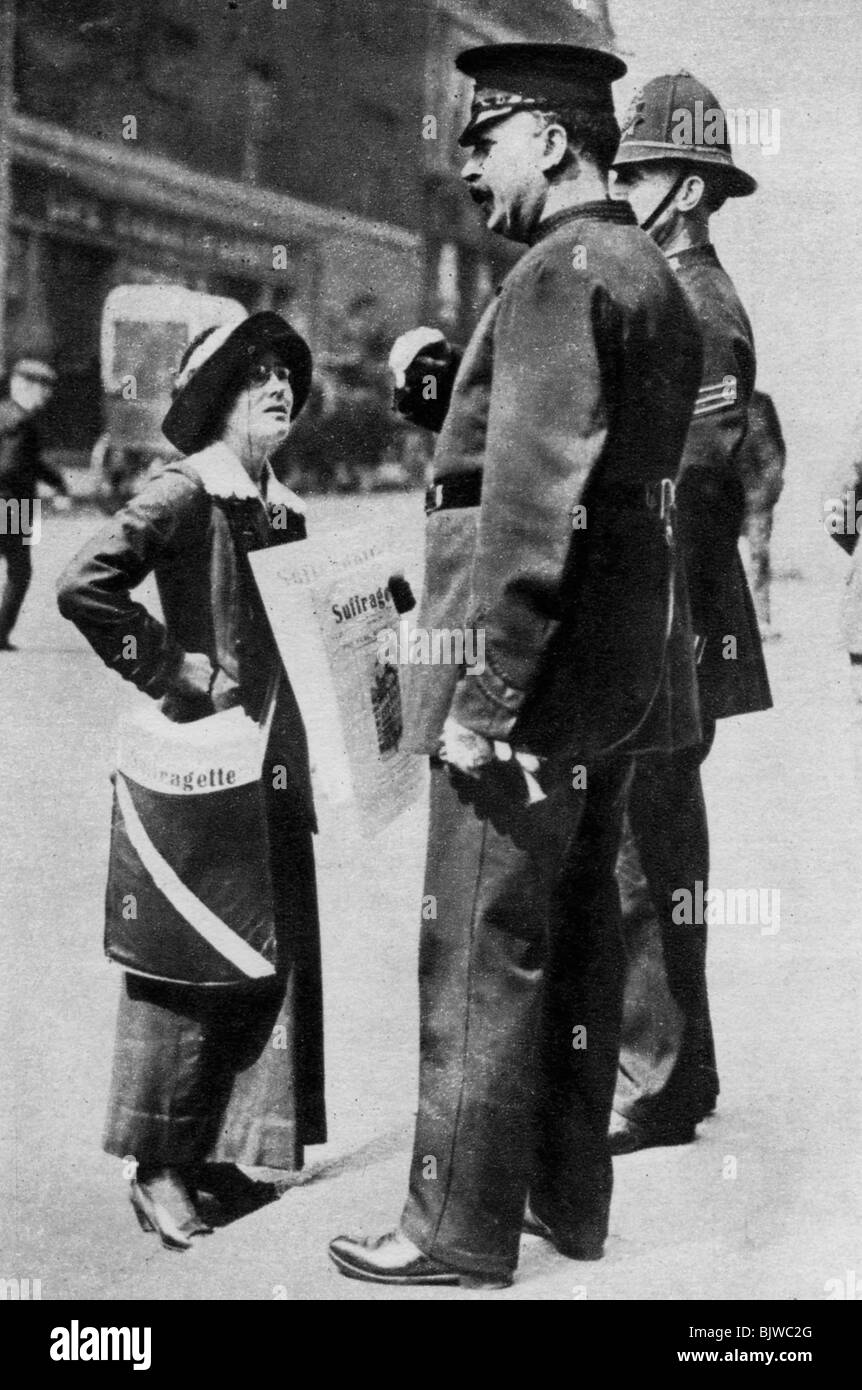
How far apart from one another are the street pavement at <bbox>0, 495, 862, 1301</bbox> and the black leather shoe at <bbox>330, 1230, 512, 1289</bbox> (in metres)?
0.09

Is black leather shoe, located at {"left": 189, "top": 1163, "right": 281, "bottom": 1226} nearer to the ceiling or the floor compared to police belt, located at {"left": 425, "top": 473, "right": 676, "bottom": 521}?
nearer to the floor

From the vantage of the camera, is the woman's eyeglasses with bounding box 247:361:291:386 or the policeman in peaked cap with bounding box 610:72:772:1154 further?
the policeman in peaked cap with bounding box 610:72:772:1154

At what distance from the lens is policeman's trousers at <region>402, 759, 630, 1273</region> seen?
328 cm

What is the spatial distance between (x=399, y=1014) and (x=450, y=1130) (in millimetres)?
818

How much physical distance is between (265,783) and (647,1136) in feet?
4.03

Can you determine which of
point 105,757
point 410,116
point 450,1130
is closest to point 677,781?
point 450,1130

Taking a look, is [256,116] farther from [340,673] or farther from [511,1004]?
[511,1004]

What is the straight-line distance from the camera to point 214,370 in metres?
3.65

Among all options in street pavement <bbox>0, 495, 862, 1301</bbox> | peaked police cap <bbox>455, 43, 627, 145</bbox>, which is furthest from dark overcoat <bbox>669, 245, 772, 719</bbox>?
peaked police cap <bbox>455, 43, 627, 145</bbox>

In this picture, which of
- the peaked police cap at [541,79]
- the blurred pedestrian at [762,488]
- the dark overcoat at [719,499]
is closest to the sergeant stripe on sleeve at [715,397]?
the dark overcoat at [719,499]

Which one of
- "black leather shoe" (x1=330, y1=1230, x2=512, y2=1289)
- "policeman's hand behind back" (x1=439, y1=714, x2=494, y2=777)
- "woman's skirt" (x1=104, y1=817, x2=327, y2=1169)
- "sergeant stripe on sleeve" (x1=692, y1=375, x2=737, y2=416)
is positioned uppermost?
"sergeant stripe on sleeve" (x1=692, y1=375, x2=737, y2=416)

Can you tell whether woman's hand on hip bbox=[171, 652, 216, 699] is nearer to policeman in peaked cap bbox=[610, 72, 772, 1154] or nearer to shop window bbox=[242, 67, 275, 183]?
policeman in peaked cap bbox=[610, 72, 772, 1154]

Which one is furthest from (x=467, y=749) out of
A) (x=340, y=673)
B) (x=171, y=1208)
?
(x=171, y=1208)

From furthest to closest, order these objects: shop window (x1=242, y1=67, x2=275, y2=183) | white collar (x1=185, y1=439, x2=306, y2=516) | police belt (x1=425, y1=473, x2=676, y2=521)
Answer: shop window (x1=242, y1=67, x2=275, y2=183), white collar (x1=185, y1=439, x2=306, y2=516), police belt (x1=425, y1=473, x2=676, y2=521)
